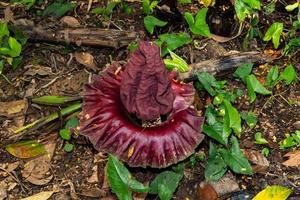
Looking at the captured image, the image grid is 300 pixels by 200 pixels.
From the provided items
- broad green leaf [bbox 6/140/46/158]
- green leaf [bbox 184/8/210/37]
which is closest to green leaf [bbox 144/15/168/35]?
green leaf [bbox 184/8/210/37]

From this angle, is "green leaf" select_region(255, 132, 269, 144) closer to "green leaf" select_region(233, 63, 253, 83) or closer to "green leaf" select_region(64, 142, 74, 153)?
"green leaf" select_region(233, 63, 253, 83)

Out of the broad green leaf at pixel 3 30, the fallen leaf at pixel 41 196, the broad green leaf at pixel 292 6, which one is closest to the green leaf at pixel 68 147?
the fallen leaf at pixel 41 196

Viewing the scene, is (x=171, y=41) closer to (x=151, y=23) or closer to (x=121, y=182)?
(x=151, y=23)

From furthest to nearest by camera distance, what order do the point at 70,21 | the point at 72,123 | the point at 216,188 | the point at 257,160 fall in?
the point at 70,21 < the point at 72,123 < the point at 257,160 < the point at 216,188

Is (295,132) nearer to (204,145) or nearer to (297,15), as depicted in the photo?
(204,145)

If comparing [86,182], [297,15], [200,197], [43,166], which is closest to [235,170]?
[200,197]

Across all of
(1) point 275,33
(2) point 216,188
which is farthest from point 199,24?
(2) point 216,188
